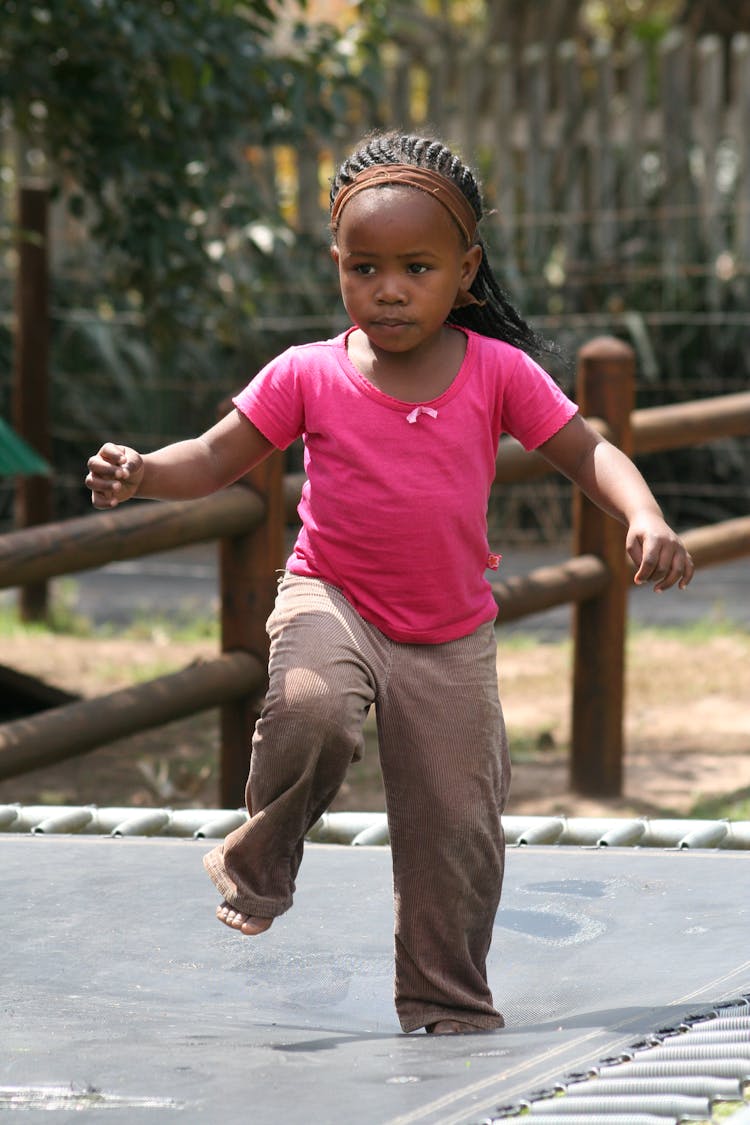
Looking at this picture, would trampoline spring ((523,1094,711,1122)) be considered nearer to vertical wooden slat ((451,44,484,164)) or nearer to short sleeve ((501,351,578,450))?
short sleeve ((501,351,578,450))

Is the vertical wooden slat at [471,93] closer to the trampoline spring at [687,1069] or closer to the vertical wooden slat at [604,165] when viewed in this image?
the vertical wooden slat at [604,165]

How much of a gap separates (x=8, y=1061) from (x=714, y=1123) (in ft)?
2.64

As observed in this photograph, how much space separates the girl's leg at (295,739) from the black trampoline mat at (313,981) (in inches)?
7.6

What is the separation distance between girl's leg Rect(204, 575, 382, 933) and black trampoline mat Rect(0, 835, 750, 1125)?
19cm

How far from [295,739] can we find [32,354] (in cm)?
487

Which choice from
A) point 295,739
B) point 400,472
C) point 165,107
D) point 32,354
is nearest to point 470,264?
point 400,472

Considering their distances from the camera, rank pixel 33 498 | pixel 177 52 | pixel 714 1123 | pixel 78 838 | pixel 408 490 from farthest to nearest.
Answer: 1. pixel 33 498
2. pixel 177 52
3. pixel 78 838
4. pixel 408 490
5. pixel 714 1123

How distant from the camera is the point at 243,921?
7.49 ft

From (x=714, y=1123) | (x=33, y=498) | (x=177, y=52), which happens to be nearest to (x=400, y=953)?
(x=714, y=1123)

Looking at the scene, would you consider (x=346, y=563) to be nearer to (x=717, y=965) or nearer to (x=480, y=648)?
(x=480, y=648)

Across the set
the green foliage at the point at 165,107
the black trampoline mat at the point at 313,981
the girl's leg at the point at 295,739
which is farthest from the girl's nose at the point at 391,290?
the green foliage at the point at 165,107

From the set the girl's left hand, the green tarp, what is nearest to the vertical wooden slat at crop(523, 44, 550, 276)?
the green tarp

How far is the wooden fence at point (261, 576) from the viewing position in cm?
380

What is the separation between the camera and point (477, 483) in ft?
7.57
